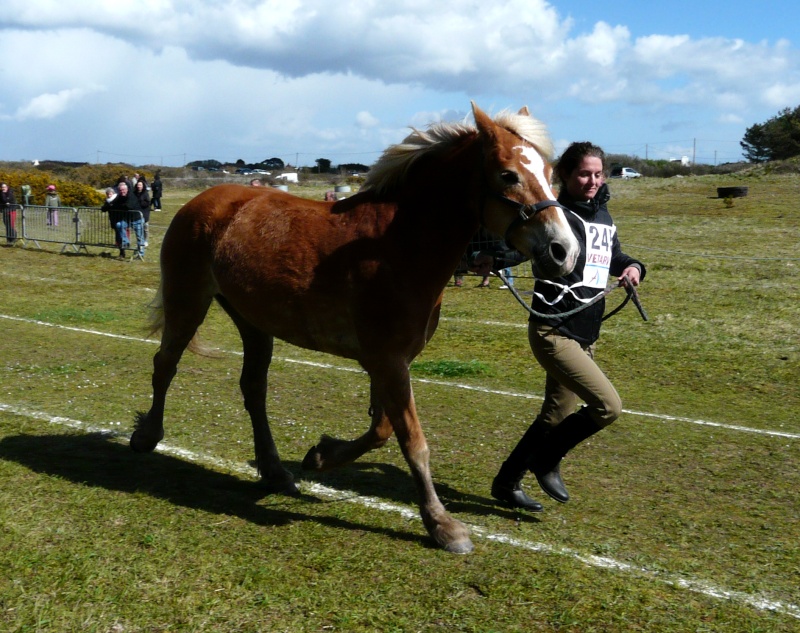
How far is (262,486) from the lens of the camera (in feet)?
19.6

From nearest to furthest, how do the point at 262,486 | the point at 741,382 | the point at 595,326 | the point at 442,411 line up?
the point at 595,326 < the point at 262,486 < the point at 442,411 < the point at 741,382

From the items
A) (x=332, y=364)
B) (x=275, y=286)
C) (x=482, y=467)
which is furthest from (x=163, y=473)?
(x=332, y=364)

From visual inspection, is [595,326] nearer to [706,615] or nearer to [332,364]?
[706,615]

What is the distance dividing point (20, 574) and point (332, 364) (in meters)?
6.34

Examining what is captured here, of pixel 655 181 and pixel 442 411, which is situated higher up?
pixel 655 181

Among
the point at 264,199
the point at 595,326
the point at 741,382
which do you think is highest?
the point at 264,199

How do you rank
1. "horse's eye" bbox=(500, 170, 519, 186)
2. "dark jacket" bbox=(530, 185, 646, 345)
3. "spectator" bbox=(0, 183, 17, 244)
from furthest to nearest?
"spectator" bbox=(0, 183, 17, 244) < "dark jacket" bbox=(530, 185, 646, 345) < "horse's eye" bbox=(500, 170, 519, 186)

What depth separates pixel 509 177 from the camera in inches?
183

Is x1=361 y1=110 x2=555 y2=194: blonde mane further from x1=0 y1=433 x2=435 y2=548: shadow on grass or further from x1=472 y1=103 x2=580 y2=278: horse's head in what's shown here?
x1=0 y1=433 x2=435 y2=548: shadow on grass

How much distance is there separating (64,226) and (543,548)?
2259cm

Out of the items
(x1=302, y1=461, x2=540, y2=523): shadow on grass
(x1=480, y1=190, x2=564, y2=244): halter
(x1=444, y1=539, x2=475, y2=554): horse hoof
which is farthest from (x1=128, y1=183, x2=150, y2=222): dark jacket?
(x1=444, y1=539, x2=475, y2=554): horse hoof

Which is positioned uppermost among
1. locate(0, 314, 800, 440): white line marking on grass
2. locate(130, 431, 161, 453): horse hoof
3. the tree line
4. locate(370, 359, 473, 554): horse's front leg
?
the tree line

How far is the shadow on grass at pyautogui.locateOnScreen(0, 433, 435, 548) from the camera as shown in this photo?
17.7ft

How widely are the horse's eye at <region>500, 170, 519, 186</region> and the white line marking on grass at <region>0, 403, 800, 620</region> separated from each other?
2.04 meters
